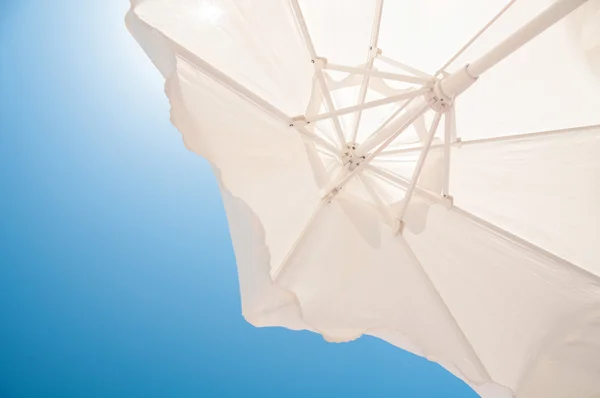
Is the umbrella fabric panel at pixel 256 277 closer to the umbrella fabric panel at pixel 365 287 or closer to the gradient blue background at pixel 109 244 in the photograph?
the umbrella fabric panel at pixel 365 287

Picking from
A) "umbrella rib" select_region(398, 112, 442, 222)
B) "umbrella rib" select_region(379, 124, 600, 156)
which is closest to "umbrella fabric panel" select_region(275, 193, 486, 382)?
"umbrella rib" select_region(398, 112, 442, 222)

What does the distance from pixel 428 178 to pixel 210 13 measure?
5.49ft

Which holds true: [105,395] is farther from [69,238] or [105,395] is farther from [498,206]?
[498,206]

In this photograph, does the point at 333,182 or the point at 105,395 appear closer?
the point at 333,182

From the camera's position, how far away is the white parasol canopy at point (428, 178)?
2.11 metres

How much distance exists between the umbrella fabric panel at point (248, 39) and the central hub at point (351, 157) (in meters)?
0.43

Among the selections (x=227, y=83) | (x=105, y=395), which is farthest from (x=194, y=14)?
(x=105, y=395)

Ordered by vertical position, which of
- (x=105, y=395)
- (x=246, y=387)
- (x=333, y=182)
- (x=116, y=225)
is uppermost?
(x=333, y=182)

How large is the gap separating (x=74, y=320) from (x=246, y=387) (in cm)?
183

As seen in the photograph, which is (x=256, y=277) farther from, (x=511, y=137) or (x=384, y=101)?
(x=511, y=137)

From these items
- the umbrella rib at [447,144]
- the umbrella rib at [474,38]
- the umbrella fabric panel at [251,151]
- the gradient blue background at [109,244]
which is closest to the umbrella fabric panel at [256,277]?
the umbrella fabric panel at [251,151]

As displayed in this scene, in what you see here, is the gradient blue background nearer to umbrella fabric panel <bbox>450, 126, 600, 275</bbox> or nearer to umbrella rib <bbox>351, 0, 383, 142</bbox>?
umbrella rib <bbox>351, 0, 383, 142</bbox>

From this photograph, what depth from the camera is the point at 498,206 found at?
2.44 m

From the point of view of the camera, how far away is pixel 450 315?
2.34m
